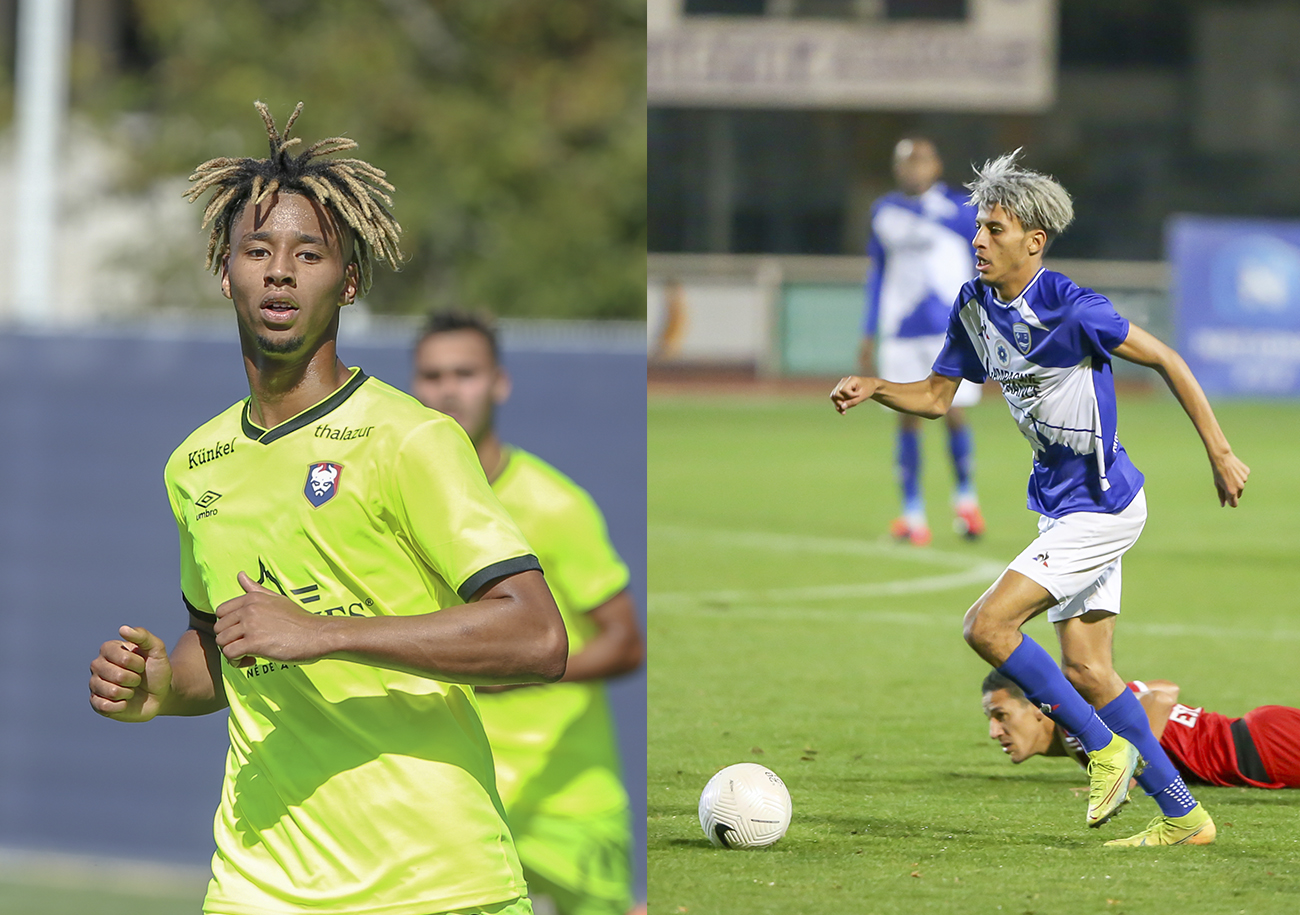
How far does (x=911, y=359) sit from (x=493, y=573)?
183cm

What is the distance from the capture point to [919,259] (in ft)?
12.4

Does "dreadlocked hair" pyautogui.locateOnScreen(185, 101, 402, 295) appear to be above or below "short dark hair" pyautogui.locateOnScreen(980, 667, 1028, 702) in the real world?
above

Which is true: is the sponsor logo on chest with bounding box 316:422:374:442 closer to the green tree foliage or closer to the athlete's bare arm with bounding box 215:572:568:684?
the athlete's bare arm with bounding box 215:572:568:684

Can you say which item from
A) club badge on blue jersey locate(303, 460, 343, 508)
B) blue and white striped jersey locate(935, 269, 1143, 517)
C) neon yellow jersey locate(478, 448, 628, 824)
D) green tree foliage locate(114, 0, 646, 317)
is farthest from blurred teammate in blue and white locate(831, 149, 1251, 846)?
green tree foliage locate(114, 0, 646, 317)

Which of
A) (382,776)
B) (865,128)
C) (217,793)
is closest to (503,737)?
(382,776)

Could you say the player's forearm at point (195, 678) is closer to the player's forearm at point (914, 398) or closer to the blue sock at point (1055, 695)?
the player's forearm at point (914, 398)

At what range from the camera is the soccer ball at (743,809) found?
3.31m

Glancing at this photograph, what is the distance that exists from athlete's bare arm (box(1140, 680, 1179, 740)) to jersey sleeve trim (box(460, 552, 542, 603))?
160 centimetres

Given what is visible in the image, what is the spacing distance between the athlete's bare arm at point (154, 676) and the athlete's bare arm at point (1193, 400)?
1.57 metres

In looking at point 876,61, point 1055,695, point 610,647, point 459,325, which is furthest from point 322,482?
point 876,61

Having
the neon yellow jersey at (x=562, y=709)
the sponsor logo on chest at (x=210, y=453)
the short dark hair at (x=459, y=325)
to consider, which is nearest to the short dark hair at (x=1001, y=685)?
the neon yellow jersey at (x=562, y=709)

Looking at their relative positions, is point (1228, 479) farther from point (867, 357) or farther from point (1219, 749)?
point (867, 357)

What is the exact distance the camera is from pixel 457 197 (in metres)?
20.8

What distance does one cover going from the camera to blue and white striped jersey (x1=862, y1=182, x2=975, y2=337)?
11.3 feet
